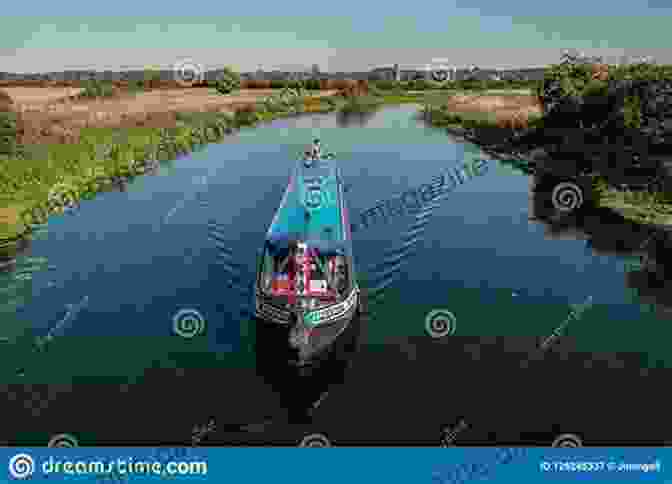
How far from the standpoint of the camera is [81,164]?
45375mm

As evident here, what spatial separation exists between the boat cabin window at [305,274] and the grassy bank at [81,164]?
53.3 ft

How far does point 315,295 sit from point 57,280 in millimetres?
13111

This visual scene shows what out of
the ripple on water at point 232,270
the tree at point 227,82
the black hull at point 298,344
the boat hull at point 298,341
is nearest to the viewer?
the boat hull at point 298,341

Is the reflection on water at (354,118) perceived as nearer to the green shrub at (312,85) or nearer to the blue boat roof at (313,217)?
the green shrub at (312,85)

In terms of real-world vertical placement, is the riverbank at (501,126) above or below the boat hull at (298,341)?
above

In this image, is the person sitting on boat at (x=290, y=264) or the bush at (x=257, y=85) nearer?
the person sitting on boat at (x=290, y=264)

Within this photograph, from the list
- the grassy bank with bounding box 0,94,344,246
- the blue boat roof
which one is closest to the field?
the grassy bank with bounding box 0,94,344,246

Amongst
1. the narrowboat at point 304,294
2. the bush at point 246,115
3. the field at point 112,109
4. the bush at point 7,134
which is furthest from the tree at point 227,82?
the narrowboat at point 304,294

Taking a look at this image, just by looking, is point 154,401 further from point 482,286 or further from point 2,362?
point 482,286

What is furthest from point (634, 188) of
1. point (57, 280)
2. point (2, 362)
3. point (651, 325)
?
point (2, 362)

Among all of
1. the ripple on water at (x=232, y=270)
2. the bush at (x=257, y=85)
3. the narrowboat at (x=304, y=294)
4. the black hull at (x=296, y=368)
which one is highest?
the bush at (x=257, y=85)

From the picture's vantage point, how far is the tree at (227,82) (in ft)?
369

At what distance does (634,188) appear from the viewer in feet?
131

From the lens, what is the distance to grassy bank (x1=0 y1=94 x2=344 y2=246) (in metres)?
35.3
